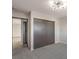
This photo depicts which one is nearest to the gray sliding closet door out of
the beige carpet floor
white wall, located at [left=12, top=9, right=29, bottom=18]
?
white wall, located at [left=12, top=9, right=29, bottom=18]

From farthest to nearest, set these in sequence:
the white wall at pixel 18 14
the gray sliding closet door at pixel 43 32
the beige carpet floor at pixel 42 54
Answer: the gray sliding closet door at pixel 43 32 < the white wall at pixel 18 14 < the beige carpet floor at pixel 42 54

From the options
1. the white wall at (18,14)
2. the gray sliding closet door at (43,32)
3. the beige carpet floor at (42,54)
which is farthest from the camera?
the gray sliding closet door at (43,32)

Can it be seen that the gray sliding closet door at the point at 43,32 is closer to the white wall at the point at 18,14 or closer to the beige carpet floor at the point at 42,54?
the white wall at the point at 18,14

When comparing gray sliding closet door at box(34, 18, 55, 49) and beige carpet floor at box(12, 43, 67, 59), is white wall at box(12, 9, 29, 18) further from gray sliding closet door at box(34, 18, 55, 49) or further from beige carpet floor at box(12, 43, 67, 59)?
beige carpet floor at box(12, 43, 67, 59)

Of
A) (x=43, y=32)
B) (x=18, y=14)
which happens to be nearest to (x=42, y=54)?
(x=18, y=14)

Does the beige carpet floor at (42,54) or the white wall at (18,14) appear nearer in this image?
the beige carpet floor at (42,54)

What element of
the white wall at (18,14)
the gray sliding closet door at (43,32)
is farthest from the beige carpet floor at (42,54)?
the gray sliding closet door at (43,32)

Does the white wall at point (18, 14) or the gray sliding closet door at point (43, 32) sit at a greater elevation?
the white wall at point (18, 14)

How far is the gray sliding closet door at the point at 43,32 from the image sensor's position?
5.43m

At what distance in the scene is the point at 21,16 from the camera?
5.18m
